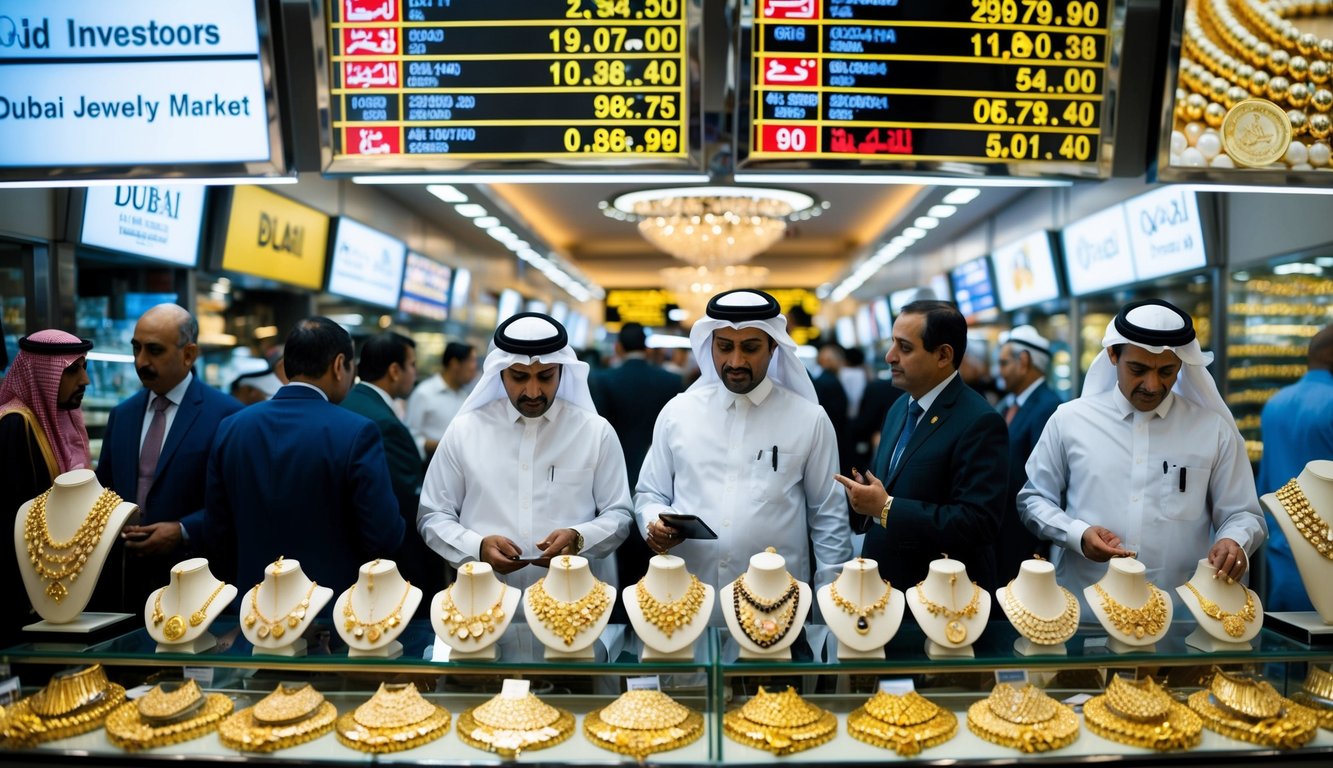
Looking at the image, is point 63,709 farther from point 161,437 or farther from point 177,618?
point 161,437

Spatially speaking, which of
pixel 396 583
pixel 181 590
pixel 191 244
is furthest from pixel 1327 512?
pixel 191 244

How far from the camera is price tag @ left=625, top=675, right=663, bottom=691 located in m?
2.03

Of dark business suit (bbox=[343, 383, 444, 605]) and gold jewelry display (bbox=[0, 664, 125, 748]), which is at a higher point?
dark business suit (bbox=[343, 383, 444, 605])

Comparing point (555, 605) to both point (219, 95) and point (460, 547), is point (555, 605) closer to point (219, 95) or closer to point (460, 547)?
point (460, 547)

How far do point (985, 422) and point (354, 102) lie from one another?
7.35ft

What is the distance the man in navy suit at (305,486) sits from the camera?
2.68 meters

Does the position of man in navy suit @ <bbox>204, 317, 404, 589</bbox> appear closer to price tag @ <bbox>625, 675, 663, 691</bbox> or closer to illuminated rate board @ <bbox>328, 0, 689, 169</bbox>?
illuminated rate board @ <bbox>328, 0, 689, 169</bbox>

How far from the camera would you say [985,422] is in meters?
2.70

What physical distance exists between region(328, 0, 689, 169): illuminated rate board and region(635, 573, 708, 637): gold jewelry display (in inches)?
57.8

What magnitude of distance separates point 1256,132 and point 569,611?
2.68 meters

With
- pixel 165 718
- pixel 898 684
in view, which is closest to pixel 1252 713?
pixel 898 684

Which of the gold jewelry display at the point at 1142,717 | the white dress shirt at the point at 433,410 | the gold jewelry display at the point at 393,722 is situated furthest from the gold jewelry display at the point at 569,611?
the white dress shirt at the point at 433,410

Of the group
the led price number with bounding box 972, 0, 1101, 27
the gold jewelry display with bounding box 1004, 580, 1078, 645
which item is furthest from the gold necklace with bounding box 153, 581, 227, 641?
the led price number with bounding box 972, 0, 1101, 27

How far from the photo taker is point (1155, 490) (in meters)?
2.72
